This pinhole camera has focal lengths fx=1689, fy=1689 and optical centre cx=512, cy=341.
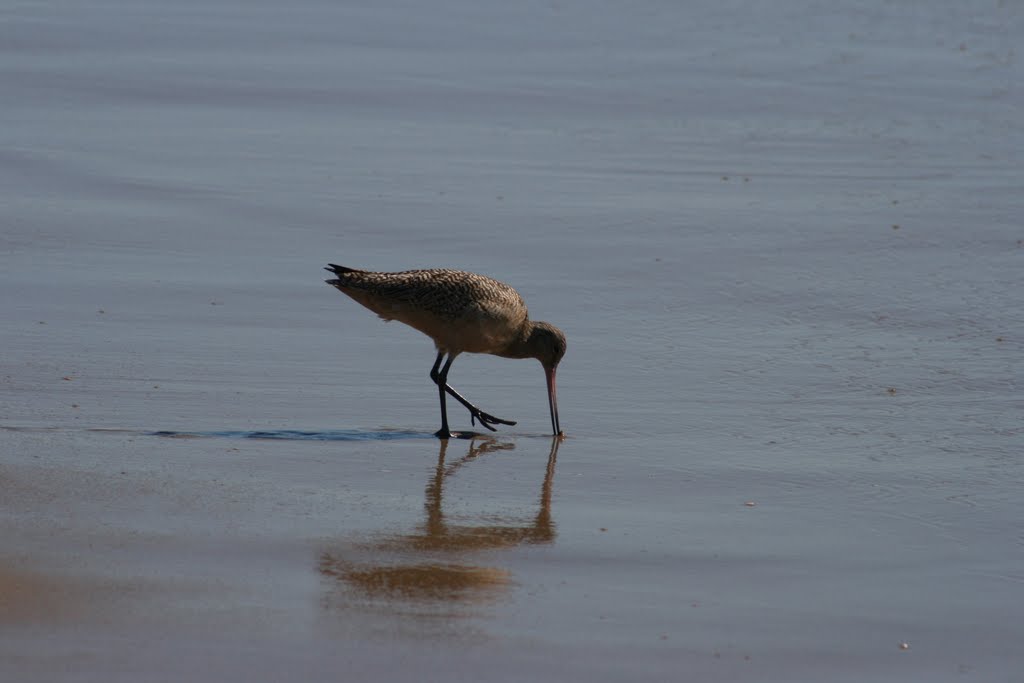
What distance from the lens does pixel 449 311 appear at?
24.6 feet

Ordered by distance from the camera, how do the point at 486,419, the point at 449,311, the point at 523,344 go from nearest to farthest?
1. the point at 486,419
2. the point at 449,311
3. the point at 523,344

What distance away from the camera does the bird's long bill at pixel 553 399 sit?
273 inches

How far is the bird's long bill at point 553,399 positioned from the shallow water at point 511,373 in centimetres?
7

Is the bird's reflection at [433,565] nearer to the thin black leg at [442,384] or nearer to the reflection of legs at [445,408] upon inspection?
the thin black leg at [442,384]

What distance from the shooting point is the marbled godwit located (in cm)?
748

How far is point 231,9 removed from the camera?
18672 mm

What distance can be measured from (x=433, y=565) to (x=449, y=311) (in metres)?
2.47

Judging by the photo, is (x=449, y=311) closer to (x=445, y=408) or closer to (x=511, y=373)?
(x=445, y=408)

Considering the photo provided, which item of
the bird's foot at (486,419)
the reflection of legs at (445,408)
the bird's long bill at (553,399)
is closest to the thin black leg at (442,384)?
the reflection of legs at (445,408)

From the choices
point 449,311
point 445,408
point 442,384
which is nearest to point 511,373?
point 449,311

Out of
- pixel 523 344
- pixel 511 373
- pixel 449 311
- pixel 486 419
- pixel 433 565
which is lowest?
pixel 433 565

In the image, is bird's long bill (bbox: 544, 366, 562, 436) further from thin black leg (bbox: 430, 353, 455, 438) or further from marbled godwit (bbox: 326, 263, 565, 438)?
thin black leg (bbox: 430, 353, 455, 438)

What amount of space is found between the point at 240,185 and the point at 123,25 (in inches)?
260

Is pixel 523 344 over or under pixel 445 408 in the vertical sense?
over
